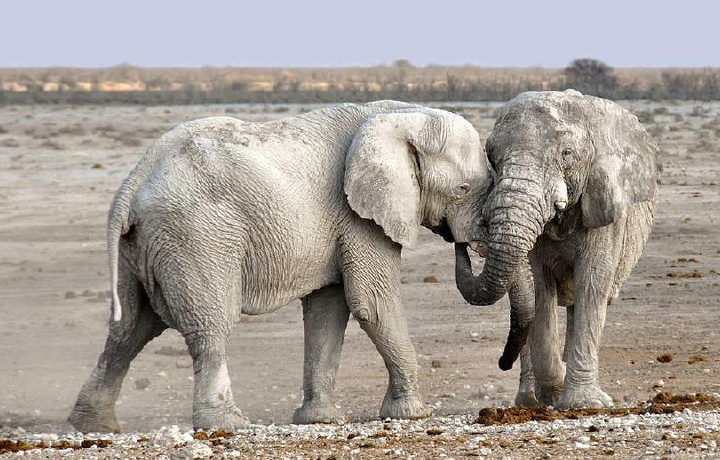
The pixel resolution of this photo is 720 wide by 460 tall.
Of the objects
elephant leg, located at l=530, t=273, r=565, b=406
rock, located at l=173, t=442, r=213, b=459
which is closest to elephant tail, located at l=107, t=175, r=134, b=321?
rock, located at l=173, t=442, r=213, b=459

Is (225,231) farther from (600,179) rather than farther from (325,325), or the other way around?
(600,179)

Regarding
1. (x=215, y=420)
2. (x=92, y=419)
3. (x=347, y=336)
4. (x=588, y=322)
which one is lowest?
(x=347, y=336)

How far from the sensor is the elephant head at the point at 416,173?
9844 millimetres

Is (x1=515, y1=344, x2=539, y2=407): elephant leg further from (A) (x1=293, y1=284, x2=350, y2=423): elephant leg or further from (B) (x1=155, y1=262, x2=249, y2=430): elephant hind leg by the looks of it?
(B) (x1=155, y1=262, x2=249, y2=430): elephant hind leg

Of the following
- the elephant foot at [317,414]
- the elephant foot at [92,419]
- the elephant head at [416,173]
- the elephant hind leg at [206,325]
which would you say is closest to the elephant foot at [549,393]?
the elephant head at [416,173]

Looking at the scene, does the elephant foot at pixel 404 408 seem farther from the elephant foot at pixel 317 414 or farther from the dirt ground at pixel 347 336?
the dirt ground at pixel 347 336

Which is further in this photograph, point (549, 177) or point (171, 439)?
point (549, 177)

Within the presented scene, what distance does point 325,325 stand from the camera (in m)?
10.3

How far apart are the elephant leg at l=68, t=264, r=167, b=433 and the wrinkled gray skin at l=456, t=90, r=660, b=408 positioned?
6.08 ft

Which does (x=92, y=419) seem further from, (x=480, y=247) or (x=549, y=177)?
(x=549, y=177)

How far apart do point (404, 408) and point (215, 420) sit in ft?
4.00

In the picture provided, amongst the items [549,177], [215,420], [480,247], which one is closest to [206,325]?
[215,420]

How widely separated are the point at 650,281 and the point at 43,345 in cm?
564

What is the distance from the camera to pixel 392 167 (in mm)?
9938
